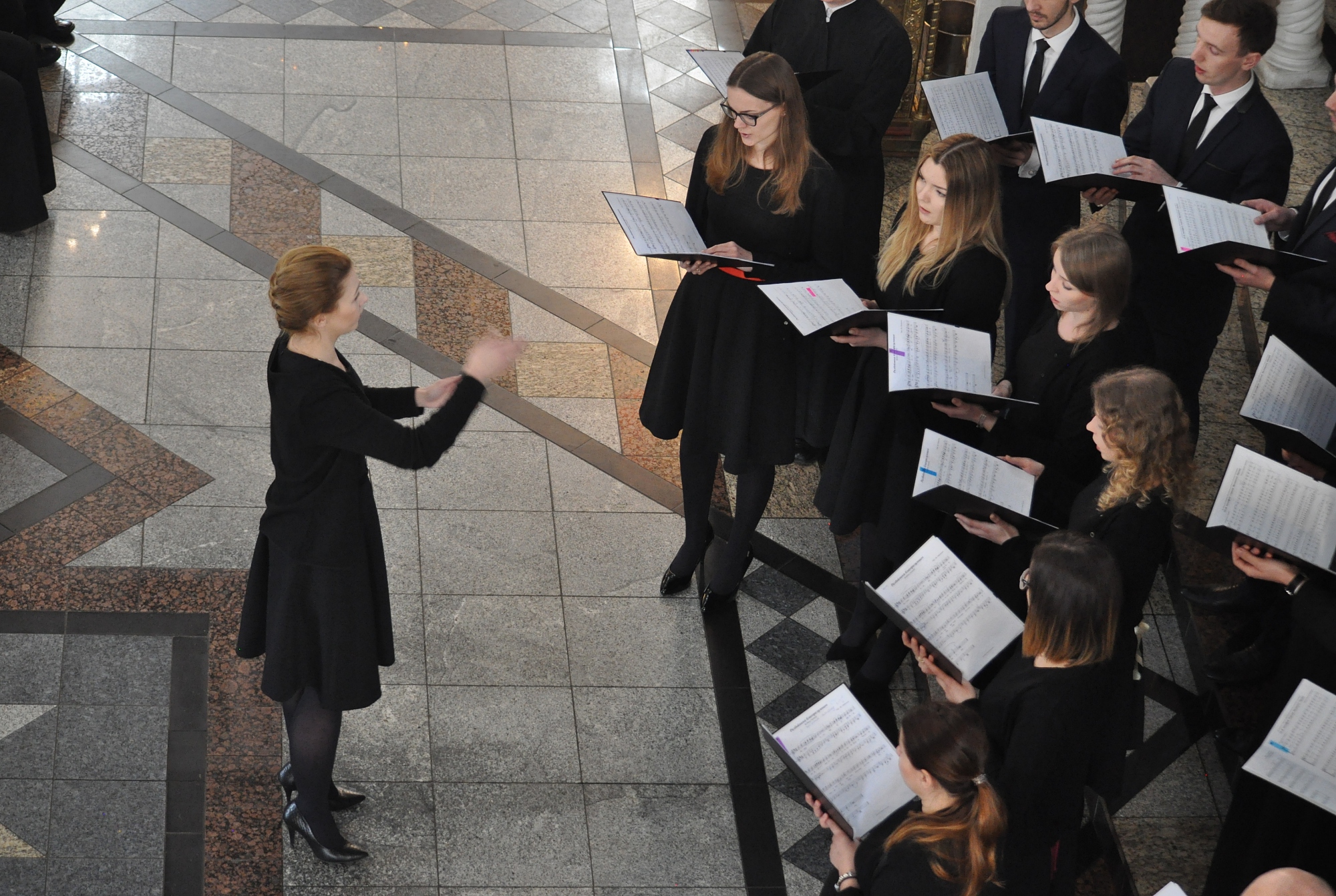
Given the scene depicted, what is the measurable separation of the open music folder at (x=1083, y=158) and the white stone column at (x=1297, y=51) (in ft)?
10.9

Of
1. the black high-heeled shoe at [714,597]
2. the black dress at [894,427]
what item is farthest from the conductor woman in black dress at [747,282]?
the black high-heeled shoe at [714,597]

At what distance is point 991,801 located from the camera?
268 cm

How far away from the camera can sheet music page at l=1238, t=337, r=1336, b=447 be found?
12.2ft

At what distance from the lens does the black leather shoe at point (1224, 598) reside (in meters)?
4.55

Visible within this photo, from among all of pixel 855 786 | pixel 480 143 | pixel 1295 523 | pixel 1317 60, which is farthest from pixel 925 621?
pixel 1317 60

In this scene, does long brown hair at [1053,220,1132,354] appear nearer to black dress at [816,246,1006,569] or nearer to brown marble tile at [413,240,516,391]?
black dress at [816,246,1006,569]

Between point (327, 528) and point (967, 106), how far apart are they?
2.93 m

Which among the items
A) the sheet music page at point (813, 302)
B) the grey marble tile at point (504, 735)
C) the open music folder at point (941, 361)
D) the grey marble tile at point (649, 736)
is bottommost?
the grey marble tile at point (504, 735)

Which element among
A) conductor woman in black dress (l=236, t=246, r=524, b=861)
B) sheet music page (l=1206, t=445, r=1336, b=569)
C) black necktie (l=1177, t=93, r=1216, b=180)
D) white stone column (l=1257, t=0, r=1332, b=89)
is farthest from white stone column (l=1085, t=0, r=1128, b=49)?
conductor woman in black dress (l=236, t=246, r=524, b=861)

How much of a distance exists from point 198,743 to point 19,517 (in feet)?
4.34

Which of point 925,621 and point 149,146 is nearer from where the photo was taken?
point 925,621

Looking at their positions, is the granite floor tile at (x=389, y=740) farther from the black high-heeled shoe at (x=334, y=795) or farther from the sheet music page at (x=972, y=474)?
the sheet music page at (x=972, y=474)

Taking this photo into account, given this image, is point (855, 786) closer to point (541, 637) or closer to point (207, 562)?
point (541, 637)

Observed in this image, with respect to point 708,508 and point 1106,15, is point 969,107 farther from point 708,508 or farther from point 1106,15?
point 1106,15
